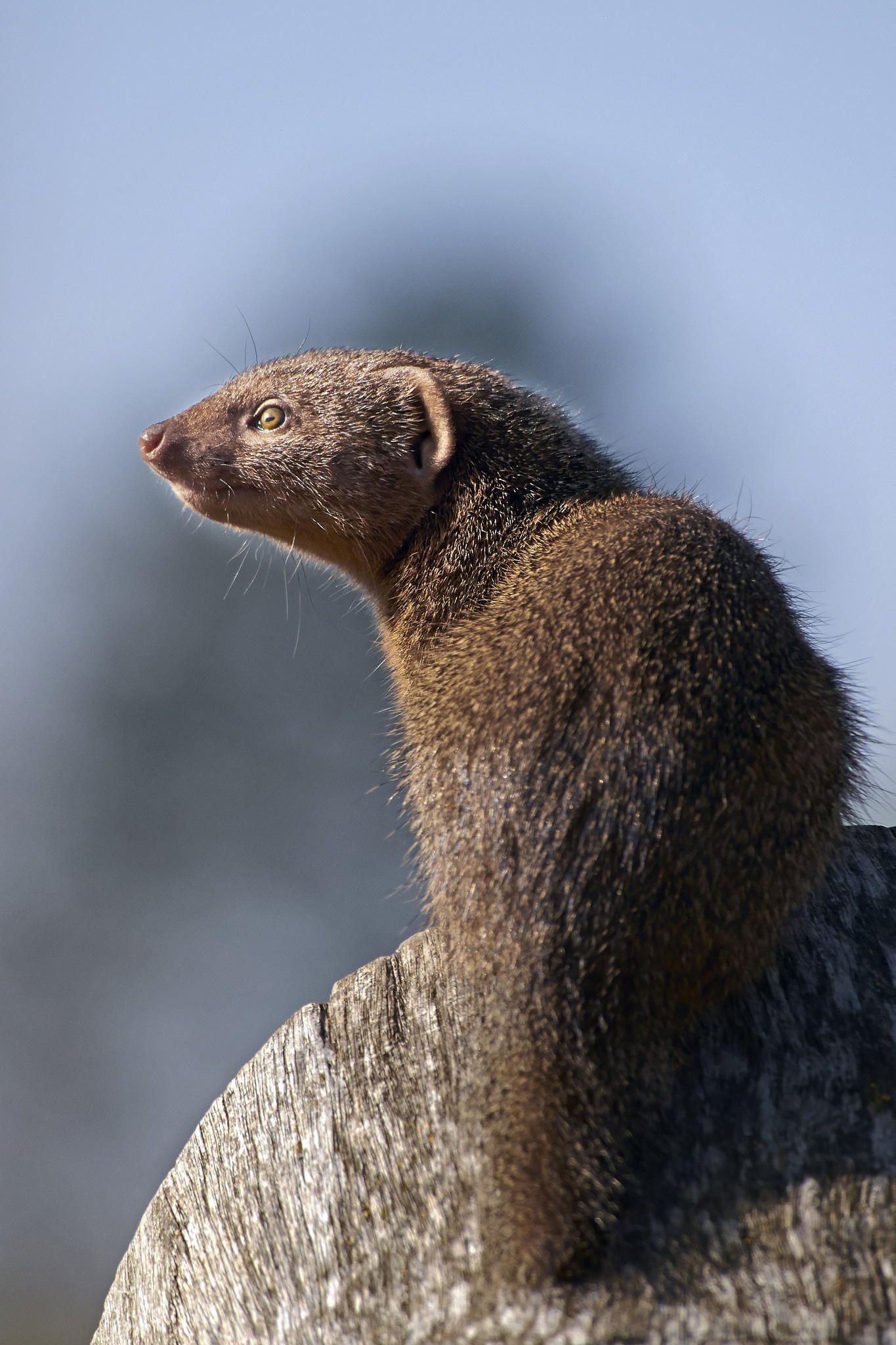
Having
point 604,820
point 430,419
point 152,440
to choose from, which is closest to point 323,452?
point 430,419

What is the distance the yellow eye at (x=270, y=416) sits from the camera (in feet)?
23.6

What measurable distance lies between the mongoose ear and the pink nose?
1.33 m

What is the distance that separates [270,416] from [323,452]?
465 millimetres

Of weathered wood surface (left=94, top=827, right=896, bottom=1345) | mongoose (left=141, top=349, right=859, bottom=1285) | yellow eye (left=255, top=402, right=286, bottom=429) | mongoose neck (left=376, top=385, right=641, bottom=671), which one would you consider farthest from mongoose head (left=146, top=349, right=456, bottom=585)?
weathered wood surface (left=94, top=827, right=896, bottom=1345)

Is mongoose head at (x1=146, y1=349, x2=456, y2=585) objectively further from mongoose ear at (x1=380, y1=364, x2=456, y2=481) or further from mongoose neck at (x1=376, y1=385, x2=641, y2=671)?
mongoose neck at (x1=376, y1=385, x2=641, y2=671)

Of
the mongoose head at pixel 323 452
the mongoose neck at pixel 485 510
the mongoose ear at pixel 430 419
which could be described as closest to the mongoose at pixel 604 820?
the mongoose neck at pixel 485 510

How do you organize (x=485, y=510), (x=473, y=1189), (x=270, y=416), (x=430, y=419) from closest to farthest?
(x=473, y=1189) → (x=485, y=510) → (x=430, y=419) → (x=270, y=416)

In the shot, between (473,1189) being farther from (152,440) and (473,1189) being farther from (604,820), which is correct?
(152,440)

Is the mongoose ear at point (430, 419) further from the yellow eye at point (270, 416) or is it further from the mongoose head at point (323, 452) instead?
the yellow eye at point (270, 416)

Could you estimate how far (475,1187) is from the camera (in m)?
4.16

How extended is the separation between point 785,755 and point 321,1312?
2462 millimetres

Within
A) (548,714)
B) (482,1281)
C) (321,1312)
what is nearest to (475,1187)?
(482,1281)

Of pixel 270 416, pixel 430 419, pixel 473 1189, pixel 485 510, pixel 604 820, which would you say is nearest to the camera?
pixel 473 1189

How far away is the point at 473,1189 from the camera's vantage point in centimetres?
416
